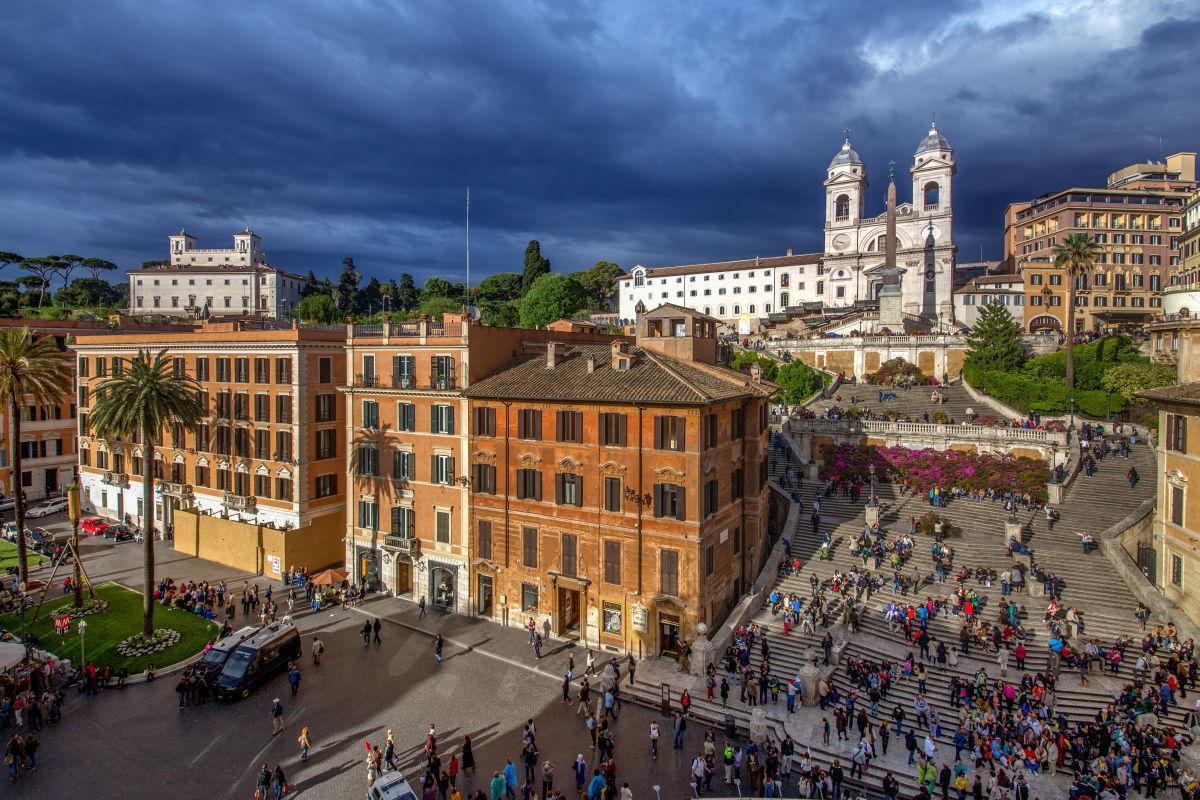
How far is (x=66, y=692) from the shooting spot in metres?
29.5

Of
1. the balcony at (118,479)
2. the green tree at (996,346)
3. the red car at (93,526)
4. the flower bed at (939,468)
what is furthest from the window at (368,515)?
the green tree at (996,346)

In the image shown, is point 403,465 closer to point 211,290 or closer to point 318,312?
point 318,312

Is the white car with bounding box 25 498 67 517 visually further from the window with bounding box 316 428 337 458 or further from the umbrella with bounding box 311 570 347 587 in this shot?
the umbrella with bounding box 311 570 347 587

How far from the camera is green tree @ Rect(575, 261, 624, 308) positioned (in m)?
152

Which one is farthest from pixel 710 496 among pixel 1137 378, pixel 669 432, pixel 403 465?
pixel 1137 378

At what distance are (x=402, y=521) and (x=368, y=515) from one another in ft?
9.70

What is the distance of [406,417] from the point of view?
1570 inches

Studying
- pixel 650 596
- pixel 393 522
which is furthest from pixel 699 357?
pixel 393 522

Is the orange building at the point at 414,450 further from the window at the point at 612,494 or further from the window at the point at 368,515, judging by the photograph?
the window at the point at 612,494

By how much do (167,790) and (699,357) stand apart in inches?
1267

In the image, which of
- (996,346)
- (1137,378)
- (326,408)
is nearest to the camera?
(326,408)

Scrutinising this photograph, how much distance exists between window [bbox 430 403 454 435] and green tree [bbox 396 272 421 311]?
10831 cm

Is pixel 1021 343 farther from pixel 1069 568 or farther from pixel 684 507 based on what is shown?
pixel 684 507

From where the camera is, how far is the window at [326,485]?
146ft
